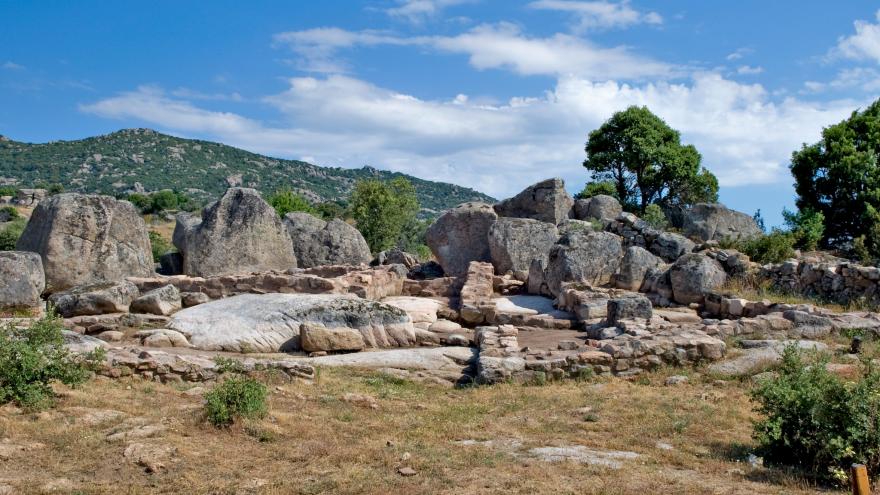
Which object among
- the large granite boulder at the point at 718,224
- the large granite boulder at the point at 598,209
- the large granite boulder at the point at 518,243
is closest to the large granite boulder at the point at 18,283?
the large granite boulder at the point at 518,243

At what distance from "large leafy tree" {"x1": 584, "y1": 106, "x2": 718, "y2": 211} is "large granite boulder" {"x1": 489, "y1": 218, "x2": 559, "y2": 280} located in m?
15.7

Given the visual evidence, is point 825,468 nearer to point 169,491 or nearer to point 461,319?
point 169,491

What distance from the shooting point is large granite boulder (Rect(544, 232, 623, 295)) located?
770 inches

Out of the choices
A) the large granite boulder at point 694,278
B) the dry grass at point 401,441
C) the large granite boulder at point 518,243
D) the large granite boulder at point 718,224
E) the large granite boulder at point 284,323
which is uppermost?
the large granite boulder at point 718,224

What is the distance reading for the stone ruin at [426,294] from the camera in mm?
12047

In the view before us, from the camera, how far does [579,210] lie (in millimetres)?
28984

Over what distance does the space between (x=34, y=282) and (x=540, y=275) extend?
1238cm

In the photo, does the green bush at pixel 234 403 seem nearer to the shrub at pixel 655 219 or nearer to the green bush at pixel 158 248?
the shrub at pixel 655 219

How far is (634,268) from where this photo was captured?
19.7 meters

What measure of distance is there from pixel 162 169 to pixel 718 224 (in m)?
66.9

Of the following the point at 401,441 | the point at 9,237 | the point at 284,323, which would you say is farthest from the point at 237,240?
the point at 401,441

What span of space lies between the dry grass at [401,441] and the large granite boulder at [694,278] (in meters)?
7.38

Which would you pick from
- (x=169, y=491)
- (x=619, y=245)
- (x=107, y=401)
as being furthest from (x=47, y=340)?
(x=619, y=245)

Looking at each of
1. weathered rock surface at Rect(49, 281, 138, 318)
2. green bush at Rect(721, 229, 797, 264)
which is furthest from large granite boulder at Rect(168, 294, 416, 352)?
green bush at Rect(721, 229, 797, 264)
